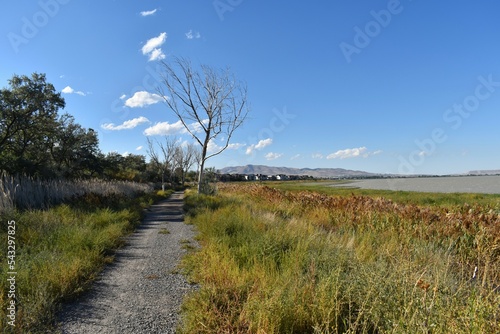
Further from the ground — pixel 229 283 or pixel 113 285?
pixel 229 283

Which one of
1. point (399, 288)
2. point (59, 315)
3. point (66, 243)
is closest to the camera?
point (399, 288)

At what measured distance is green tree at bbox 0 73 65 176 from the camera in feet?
66.0

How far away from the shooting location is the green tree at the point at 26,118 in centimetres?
2011

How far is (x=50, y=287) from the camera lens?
3658mm

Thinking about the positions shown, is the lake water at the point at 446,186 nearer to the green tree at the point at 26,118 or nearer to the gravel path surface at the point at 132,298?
the gravel path surface at the point at 132,298

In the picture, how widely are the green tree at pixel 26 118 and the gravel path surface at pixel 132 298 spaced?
1850 centimetres

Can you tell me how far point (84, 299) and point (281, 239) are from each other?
3501mm

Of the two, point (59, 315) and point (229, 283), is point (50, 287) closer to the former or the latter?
point (59, 315)

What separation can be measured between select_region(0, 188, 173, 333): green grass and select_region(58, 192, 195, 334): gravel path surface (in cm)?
21

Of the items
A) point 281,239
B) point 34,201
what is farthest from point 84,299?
point 34,201

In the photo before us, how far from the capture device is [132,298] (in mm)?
3836

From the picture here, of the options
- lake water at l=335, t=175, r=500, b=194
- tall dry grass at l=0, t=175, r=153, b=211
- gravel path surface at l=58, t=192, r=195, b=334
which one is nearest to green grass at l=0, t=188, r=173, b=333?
gravel path surface at l=58, t=192, r=195, b=334

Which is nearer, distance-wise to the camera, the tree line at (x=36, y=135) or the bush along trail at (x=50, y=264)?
the bush along trail at (x=50, y=264)

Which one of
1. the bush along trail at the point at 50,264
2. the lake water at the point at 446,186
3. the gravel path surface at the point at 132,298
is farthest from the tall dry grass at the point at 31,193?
the lake water at the point at 446,186
